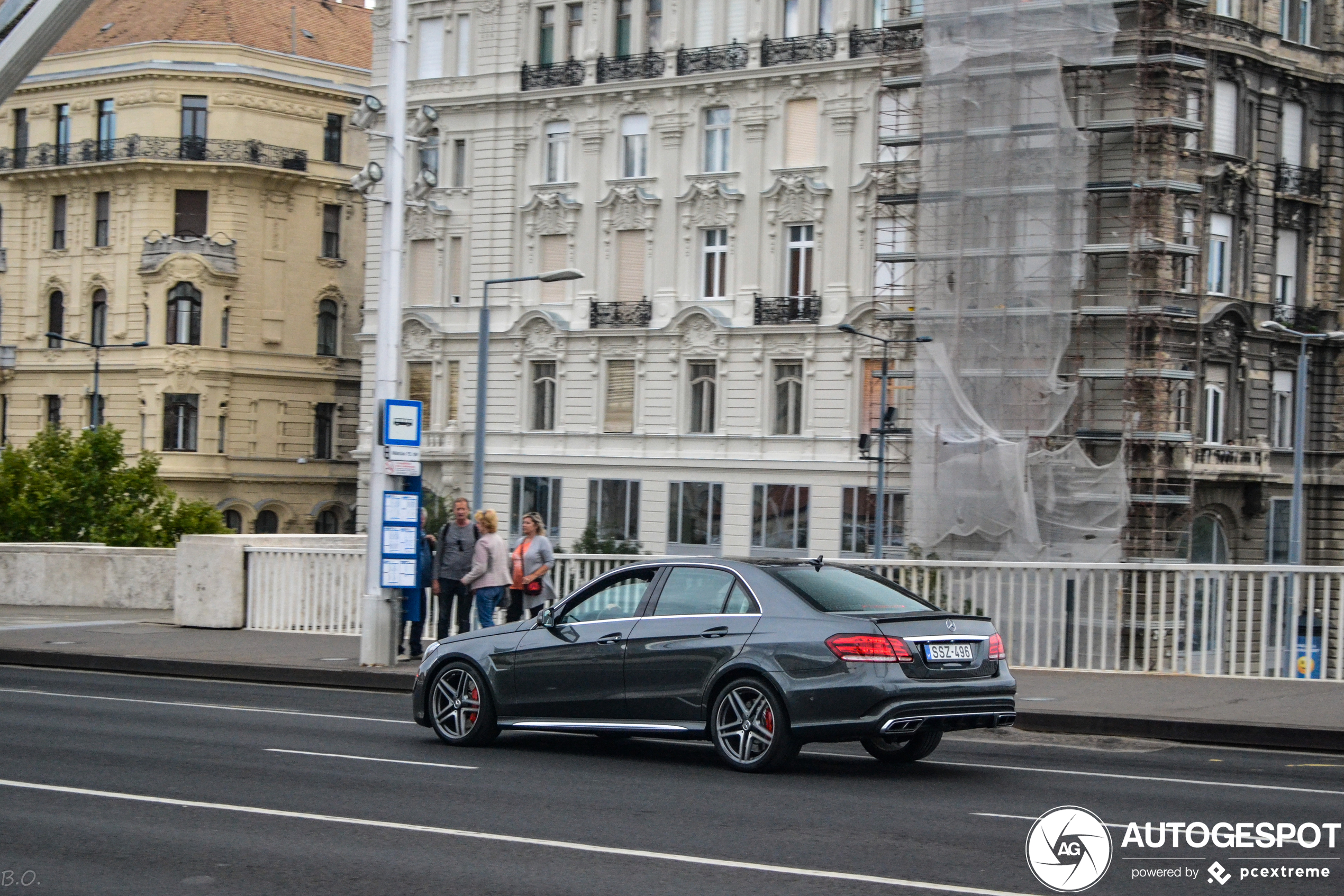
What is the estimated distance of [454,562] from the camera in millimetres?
20484

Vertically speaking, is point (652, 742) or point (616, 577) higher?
point (616, 577)

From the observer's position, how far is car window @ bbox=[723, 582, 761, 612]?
12672 mm

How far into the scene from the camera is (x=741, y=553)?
55750 millimetres

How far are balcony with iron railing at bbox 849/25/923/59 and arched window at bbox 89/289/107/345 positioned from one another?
103 feet

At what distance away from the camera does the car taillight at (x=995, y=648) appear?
494 inches

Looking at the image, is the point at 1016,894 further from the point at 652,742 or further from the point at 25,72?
the point at 25,72

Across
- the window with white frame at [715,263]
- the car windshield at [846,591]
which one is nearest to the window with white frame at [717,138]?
the window with white frame at [715,263]

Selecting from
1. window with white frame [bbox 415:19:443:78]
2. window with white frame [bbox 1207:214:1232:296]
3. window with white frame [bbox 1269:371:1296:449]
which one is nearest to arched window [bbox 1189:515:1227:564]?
window with white frame [bbox 1269:371:1296:449]

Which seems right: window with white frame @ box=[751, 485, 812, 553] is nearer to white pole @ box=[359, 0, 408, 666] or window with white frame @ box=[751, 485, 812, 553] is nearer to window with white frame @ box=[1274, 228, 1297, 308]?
window with white frame @ box=[1274, 228, 1297, 308]

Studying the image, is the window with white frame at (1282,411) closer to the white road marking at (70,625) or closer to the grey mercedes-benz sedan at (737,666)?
the white road marking at (70,625)

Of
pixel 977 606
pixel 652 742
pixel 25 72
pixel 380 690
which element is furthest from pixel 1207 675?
pixel 25 72

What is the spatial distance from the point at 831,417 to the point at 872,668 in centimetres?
4168

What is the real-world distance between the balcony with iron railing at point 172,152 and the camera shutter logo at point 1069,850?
6145 cm

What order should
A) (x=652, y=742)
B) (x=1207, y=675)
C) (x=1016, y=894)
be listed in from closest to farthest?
(x=1016, y=894) < (x=652, y=742) < (x=1207, y=675)
